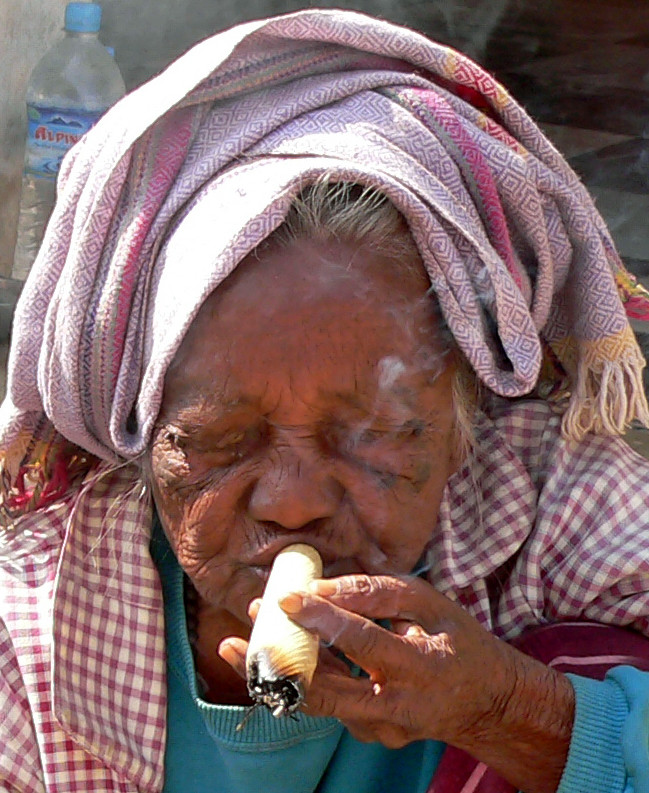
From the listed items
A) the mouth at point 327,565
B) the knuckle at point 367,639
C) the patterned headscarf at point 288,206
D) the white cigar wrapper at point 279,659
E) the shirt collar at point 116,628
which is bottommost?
the shirt collar at point 116,628

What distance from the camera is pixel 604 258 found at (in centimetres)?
199

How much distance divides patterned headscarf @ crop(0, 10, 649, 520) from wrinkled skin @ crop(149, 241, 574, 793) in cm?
6

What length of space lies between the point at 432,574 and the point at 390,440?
0.42 meters

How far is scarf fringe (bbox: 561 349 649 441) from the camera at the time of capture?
2.00m

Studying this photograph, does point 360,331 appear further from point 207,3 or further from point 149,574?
point 207,3

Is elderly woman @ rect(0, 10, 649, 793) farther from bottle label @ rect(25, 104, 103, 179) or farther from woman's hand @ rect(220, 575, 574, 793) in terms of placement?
bottle label @ rect(25, 104, 103, 179)

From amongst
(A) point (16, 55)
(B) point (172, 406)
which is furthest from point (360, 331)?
(A) point (16, 55)

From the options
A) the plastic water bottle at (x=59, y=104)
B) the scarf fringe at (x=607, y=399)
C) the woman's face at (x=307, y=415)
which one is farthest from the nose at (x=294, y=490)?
the plastic water bottle at (x=59, y=104)

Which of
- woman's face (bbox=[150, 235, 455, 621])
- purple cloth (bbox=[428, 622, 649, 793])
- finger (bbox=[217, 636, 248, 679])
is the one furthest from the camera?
purple cloth (bbox=[428, 622, 649, 793])

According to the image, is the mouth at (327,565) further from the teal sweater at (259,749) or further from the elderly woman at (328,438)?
the teal sweater at (259,749)

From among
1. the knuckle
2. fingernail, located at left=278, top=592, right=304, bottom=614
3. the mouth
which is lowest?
the mouth

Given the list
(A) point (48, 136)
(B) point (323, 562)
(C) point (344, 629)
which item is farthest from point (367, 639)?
(A) point (48, 136)

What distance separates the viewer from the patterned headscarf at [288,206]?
180cm

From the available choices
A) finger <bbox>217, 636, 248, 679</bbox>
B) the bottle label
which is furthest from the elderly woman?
the bottle label
